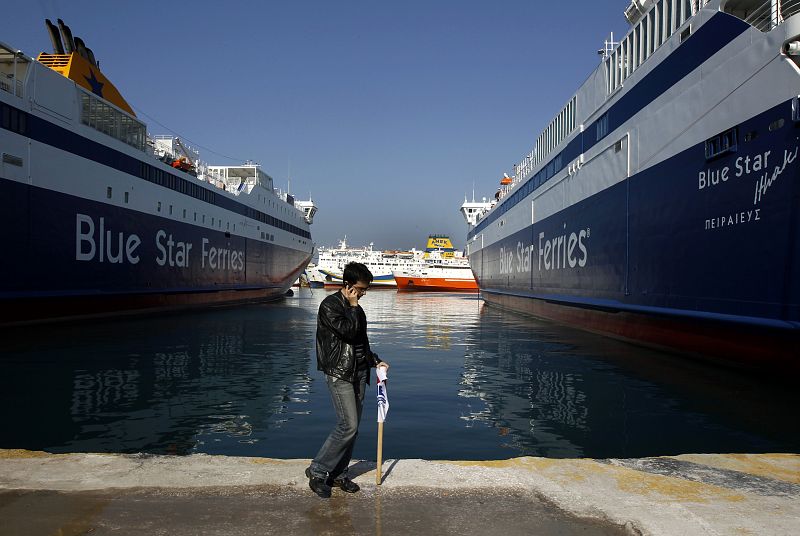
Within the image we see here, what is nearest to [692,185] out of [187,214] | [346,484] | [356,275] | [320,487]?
[356,275]

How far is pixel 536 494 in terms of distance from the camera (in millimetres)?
4035

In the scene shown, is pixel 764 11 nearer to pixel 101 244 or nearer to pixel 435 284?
pixel 101 244

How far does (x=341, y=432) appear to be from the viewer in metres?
4.46

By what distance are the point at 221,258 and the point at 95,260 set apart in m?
15.3

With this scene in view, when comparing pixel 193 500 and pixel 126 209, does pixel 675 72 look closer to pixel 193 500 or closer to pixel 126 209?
pixel 193 500

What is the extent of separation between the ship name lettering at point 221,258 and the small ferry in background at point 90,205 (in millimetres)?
129

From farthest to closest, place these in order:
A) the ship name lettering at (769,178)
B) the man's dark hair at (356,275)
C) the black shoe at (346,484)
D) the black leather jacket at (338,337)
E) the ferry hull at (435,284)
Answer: the ferry hull at (435,284) < the ship name lettering at (769,178) < the man's dark hair at (356,275) < the black leather jacket at (338,337) < the black shoe at (346,484)

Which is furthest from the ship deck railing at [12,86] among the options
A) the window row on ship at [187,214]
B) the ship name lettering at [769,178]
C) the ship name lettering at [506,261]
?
the ship name lettering at [506,261]

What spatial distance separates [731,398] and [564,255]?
A: 14444 millimetres

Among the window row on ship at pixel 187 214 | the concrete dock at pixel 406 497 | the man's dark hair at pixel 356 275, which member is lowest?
the concrete dock at pixel 406 497

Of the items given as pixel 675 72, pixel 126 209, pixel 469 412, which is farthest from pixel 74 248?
pixel 675 72

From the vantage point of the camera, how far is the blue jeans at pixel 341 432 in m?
4.23

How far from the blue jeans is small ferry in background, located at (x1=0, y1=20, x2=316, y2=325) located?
708 inches

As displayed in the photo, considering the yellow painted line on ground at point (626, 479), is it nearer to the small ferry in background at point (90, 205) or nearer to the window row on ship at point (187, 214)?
the small ferry in background at point (90, 205)
